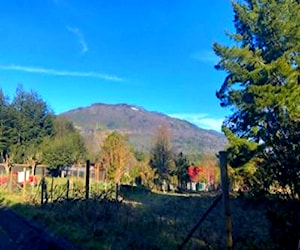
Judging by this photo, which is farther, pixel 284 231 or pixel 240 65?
pixel 240 65

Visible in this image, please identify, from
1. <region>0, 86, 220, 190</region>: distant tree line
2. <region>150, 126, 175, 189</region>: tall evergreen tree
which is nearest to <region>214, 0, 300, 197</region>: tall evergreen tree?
<region>0, 86, 220, 190</region>: distant tree line

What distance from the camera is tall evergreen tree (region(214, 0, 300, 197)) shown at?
23000 mm

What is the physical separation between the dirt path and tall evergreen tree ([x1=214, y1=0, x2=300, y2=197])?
12494 mm

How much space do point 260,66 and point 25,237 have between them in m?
18.4

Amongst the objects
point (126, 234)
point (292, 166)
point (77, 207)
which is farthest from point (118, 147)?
point (292, 166)

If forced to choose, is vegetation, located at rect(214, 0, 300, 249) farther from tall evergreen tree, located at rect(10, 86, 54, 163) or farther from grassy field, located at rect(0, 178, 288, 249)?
tall evergreen tree, located at rect(10, 86, 54, 163)

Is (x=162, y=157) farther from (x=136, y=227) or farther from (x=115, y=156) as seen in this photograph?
(x=136, y=227)

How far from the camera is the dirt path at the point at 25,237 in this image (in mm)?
9820

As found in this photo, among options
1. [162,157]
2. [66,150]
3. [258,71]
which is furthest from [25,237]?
[66,150]

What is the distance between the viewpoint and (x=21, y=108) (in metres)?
68.6

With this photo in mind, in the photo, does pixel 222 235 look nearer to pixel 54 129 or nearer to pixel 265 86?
pixel 265 86

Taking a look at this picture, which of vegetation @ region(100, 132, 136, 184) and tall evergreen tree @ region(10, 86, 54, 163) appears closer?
Result: vegetation @ region(100, 132, 136, 184)

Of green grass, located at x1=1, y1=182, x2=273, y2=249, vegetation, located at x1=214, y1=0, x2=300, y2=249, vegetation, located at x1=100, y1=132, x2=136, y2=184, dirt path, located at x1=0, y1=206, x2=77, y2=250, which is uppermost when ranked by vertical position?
vegetation, located at x1=214, y1=0, x2=300, y2=249

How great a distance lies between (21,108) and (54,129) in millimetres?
7155
